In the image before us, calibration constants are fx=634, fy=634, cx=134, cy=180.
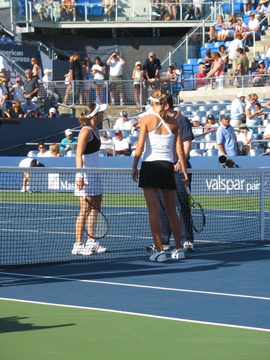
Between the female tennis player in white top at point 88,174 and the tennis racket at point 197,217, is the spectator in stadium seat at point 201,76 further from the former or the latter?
the female tennis player in white top at point 88,174

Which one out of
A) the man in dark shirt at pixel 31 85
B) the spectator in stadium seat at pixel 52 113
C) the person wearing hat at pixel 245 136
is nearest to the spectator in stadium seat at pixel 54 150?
the spectator in stadium seat at pixel 52 113

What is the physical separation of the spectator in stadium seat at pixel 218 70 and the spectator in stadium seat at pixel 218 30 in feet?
Result: 11.0

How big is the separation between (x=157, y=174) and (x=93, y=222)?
117 centimetres

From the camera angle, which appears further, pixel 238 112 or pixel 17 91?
pixel 17 91

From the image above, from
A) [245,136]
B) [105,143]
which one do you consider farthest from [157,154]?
[105,143]

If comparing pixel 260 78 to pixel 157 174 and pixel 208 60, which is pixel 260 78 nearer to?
pixel 208 60

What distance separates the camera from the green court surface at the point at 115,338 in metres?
3.93

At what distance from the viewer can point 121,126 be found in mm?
20141

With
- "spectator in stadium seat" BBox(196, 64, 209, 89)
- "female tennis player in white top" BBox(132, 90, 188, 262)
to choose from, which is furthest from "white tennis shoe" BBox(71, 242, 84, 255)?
"spectator in stadium seat" BBox(196, 64, 209, 89)

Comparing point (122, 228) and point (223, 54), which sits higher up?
point (223, 54)

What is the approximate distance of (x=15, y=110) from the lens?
21000 mm

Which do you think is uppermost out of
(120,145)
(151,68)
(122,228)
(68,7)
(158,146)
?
(68,7)

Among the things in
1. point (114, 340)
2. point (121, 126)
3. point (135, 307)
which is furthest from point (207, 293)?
point (121, 126)

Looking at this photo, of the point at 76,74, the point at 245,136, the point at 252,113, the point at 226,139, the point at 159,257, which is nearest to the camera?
the point at 159,257
